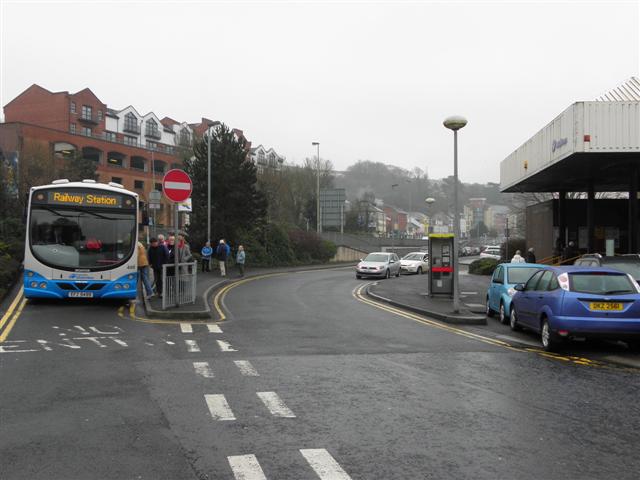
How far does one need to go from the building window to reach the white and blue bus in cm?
6876

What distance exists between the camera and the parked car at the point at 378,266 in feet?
109

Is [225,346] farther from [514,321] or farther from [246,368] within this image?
[514,321]

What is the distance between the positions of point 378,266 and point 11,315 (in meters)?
22.5

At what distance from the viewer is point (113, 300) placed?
16438mm

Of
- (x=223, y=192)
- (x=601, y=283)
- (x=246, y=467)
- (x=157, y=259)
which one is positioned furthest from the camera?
(x=223, y=192)

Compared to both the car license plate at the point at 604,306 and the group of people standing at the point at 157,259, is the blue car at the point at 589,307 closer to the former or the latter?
the car license plate at the point at 604,306

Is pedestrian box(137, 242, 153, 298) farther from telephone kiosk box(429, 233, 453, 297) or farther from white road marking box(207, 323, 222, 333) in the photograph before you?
telephone kiosk box(429, 233, 453, 297)

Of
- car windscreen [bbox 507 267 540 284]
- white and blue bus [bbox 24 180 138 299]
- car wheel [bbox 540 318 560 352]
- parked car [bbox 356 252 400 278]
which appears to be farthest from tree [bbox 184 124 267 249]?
car wheel [bbox 540 318 560 352]

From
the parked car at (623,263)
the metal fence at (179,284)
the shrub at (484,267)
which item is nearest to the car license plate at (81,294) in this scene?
the metal fence at (179,284)

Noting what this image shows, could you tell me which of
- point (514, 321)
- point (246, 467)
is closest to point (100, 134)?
point (514, 321)

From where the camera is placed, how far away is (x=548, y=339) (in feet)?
34.4

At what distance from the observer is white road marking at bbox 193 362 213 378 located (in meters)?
7.88

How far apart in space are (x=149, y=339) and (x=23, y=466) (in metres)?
6.28

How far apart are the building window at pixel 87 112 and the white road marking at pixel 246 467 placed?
8125 centimetres
